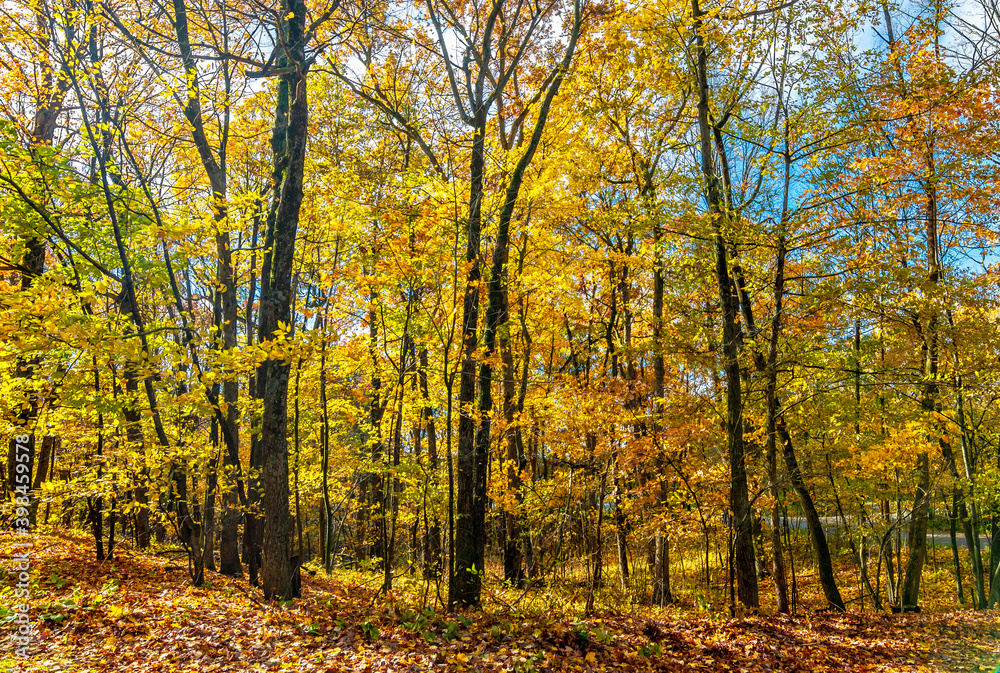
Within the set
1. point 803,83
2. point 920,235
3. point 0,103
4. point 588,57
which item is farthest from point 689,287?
point 0,103

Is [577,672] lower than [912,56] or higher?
lower

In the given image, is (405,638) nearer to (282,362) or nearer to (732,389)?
(282,362)

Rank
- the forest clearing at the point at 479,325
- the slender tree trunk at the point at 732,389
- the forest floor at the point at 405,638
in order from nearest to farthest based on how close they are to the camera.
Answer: the forest floor at the point at 405,638 < the forest clearing at the point at 479,325 < the slender tree trunk at the point at 732,389

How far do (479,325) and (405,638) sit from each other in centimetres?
476

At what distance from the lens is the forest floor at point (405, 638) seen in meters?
4.63

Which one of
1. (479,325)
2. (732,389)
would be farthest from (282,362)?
(732,389)

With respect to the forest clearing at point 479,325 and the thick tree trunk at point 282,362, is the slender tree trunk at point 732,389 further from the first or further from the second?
the thick tree trunk at point 282,362

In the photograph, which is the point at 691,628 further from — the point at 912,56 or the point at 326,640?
the point at 912,56

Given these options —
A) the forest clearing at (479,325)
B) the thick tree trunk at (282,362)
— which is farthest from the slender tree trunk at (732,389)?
the thick tree trunk at (282,362)

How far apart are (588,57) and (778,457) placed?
8.21 meters

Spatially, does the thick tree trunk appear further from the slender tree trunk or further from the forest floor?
the slender tree trunk

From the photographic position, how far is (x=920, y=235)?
1147cm

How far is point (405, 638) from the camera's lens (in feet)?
16.8

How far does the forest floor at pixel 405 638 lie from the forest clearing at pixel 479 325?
5cm
